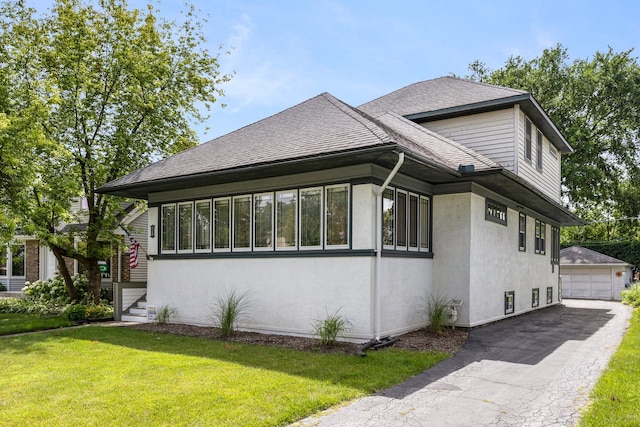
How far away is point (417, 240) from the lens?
10.4m

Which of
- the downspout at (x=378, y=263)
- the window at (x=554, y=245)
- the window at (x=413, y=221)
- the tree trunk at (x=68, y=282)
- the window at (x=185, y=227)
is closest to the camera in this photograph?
the downspout at (x=378, y=263)

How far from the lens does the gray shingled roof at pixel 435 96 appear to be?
12906 mm

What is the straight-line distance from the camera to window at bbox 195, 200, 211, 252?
11.2 m

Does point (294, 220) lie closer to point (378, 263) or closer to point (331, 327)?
point (378, 263)

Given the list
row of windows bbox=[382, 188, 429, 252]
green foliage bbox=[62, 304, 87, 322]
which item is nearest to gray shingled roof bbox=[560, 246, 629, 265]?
row of windows bbox=[382, 188, 429, 252]

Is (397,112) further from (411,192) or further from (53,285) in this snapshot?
(53,285)

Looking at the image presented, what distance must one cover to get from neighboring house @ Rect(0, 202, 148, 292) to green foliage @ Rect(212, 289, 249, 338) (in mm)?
6620

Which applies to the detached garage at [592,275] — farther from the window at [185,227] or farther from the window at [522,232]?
the window at [185,227]

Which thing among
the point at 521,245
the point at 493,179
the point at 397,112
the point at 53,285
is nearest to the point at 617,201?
the point at 521,245

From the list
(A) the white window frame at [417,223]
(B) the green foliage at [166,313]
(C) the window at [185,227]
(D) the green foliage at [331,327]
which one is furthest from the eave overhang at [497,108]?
(B) the green foliage at [166,313]

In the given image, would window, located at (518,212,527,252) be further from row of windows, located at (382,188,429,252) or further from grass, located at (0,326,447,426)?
grass, located at (0,326,447,426)

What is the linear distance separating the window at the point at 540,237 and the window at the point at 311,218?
9340mm

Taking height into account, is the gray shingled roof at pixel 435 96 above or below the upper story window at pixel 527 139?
above

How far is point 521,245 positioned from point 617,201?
18958mm
